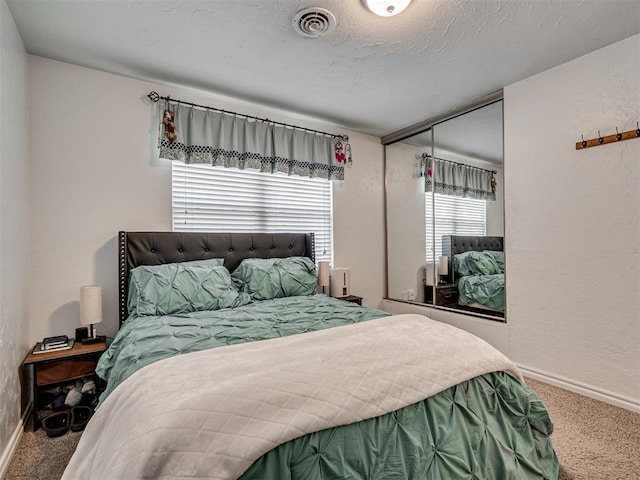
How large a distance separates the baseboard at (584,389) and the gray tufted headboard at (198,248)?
7.15ft

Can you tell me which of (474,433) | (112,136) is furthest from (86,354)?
(474,433)

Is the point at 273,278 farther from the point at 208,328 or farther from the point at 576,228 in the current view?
the point at 576,228

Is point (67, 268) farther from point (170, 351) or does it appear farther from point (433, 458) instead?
point (433, 458)

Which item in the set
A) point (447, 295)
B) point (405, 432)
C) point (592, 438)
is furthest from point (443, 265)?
point (405, 432)

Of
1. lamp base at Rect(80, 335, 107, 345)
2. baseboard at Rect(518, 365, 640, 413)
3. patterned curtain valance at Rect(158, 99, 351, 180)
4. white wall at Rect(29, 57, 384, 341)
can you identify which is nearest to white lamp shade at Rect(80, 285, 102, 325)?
lamp base at Rect(80, 335, 107, 345)

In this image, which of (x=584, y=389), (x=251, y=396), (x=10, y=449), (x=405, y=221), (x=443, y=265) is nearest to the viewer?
(x=251, y=396)

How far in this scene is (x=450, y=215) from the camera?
349cm

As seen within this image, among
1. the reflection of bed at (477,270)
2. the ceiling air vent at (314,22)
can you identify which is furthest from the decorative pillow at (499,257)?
the ceiling air vent at (314,22)

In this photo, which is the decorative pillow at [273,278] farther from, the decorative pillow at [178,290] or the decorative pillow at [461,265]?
the decorative pillow at [461,265]

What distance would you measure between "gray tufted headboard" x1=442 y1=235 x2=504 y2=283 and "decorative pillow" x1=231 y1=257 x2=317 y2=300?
1514 mm

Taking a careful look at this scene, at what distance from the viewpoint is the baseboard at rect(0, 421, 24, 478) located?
163cm

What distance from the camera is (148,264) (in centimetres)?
257

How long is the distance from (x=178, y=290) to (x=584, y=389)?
3000 mm

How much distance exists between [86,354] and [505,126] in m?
3.67
